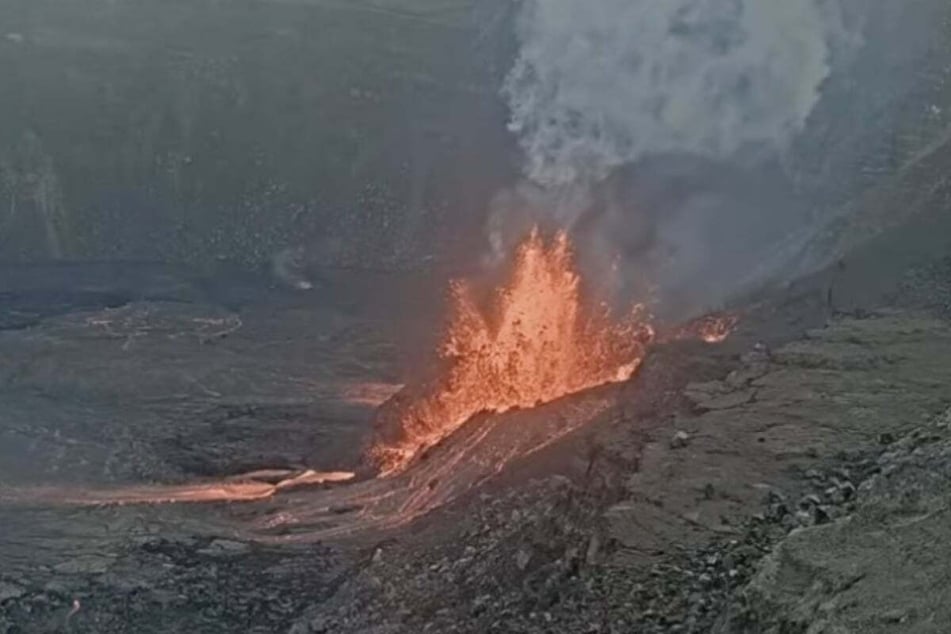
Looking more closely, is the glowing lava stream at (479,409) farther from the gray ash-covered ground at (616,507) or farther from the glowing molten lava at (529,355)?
the gray ash-covered ground at (616,507)

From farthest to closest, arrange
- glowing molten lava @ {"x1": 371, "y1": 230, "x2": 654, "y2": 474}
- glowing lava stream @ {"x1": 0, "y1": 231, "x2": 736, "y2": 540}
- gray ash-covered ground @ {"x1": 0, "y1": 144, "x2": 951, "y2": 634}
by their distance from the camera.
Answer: glowing molten lava @ {"x1": 371, "y1": 230, "x2": 654, "y2": 474}, glowing lava stream @ {"x1": 0, "y1": 231, "x2": 736, "y2": 540}, gray ash-covered ground @ {"x1": 0, "y1": 144, "x2": 951, "y2": 634}

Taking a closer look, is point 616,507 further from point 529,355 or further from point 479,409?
point 529,355

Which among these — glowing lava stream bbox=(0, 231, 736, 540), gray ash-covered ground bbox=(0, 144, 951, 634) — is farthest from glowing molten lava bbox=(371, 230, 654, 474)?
gray ash-covered ground bbox=(0, 144, 951, 634)

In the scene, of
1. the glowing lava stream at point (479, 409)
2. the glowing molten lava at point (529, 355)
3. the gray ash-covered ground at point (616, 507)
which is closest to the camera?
the gray ash-covered ground at point (616, 507)

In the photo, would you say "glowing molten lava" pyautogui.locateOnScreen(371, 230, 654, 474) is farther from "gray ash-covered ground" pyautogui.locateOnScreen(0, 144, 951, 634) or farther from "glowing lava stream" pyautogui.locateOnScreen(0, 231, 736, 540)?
"gray ash-covered ground" pyautogui.locateOnScreen(0, 144, 951, 634)

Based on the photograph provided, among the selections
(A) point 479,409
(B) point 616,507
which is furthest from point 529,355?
(B) point 616,507

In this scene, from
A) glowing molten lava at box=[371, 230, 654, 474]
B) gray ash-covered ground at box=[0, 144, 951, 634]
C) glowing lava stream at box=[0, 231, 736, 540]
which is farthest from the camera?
glowing molten lava at box=[371, 230, 654, 474]

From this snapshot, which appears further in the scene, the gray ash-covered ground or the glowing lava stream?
the glowing lava stream

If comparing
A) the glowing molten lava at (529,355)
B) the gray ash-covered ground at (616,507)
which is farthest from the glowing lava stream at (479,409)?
the gray ash-covered ground at (616,507)

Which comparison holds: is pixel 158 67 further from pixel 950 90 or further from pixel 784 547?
pixel 784 547
